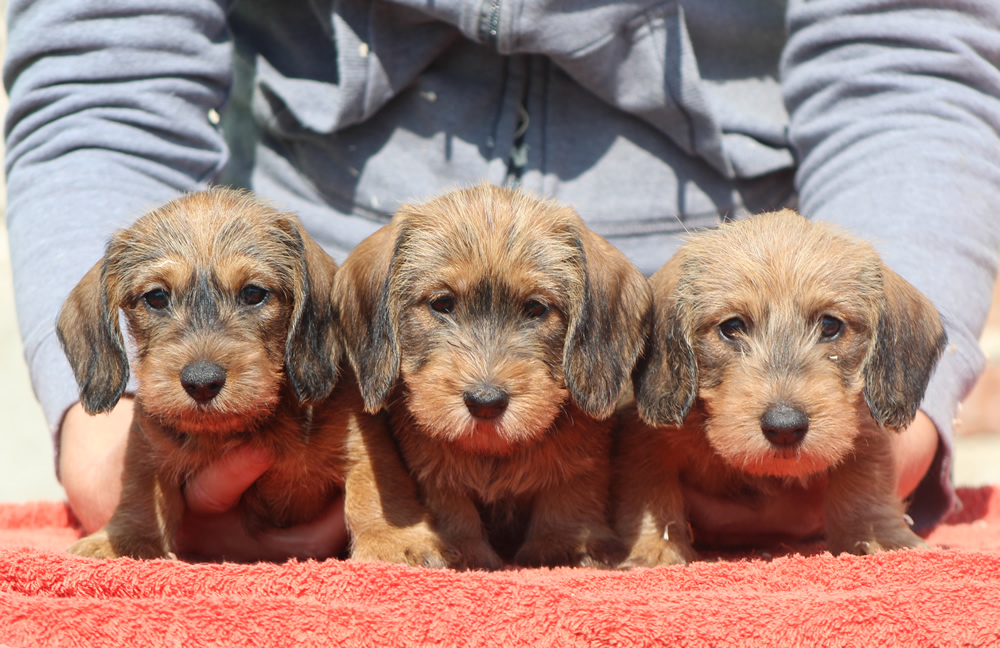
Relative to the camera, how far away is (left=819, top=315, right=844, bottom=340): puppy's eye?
3432mm

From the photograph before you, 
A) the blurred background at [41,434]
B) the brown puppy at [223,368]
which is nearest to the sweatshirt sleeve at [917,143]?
the brown puppy at [223,368]

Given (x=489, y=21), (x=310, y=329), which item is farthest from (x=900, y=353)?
(x=489, y=21)

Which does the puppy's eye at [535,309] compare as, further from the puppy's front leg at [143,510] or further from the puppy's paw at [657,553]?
the puppy's front leg at [143,510]

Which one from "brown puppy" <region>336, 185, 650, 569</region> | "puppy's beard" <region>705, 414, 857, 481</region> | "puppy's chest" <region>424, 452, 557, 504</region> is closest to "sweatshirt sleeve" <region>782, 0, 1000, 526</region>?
"puppy's beard" <region>705, 414, 857, 481</region>

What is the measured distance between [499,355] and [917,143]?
2.58 meters

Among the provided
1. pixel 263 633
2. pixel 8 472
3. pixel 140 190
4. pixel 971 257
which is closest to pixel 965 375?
pixel 971 257

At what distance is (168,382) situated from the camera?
126 inches

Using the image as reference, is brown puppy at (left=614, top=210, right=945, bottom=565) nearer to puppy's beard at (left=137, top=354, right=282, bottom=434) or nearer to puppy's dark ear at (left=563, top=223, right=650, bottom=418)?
puppy's dark ear at (left=563, top=223, right=650, bottom=418)

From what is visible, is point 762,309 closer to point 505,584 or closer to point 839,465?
point 839,465

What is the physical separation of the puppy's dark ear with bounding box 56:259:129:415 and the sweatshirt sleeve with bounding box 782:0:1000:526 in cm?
312

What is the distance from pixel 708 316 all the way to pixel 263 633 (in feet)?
6.25

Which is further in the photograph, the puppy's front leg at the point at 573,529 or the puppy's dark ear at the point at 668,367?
the puppy's front leg at the point at 573,529

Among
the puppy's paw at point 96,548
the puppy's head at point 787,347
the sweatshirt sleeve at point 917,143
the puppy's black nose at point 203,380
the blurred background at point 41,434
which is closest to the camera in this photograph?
the puppy's black nose at point 203,380

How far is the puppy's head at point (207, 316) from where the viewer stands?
3.20 meters
